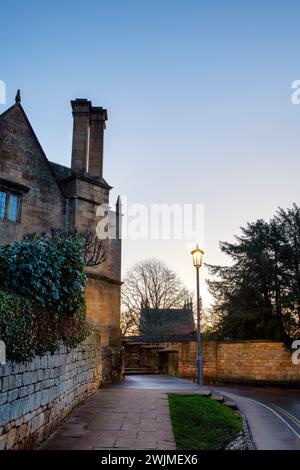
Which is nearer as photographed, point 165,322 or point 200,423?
point 200,423

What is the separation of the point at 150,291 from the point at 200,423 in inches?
1634

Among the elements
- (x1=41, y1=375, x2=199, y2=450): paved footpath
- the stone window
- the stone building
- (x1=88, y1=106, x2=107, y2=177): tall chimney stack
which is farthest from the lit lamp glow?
the stone window

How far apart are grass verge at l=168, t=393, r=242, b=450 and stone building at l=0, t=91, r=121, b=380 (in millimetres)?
5989

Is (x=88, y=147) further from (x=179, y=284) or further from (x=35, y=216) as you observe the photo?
(x=179, y=284)

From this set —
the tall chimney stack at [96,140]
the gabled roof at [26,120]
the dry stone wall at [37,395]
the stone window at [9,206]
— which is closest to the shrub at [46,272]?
the dry stone wall at [37,395]

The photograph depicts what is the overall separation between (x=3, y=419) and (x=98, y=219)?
11524 mm

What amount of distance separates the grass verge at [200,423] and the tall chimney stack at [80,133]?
9.80 m

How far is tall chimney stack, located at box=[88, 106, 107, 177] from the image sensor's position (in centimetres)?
1712

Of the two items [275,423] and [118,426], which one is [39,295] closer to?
[118,426]

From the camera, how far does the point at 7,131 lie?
14586 mm

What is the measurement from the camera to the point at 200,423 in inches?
311

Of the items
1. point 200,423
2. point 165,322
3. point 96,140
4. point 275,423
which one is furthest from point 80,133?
point 165,322

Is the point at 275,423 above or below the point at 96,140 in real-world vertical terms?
below

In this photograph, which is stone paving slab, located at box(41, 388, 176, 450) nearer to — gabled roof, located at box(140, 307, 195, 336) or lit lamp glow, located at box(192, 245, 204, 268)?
lit lamp glow, located at box(192, 245, 204, 268)
